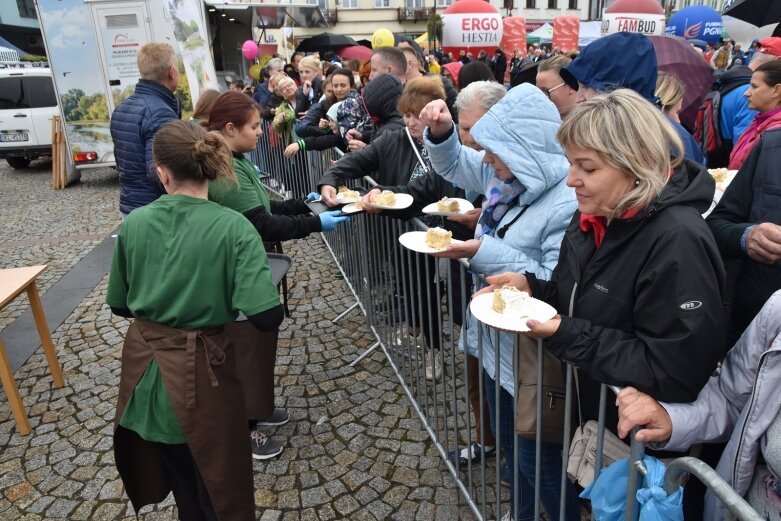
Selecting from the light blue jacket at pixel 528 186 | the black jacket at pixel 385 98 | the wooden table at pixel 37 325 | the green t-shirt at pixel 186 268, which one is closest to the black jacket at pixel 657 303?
the light blue jacket at pixel 528 186

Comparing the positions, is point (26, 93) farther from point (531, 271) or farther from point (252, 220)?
point (531, 271)

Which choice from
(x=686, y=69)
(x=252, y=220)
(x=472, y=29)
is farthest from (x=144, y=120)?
(x=472, y=29)

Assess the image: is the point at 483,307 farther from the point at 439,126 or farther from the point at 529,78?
the point at 529,78

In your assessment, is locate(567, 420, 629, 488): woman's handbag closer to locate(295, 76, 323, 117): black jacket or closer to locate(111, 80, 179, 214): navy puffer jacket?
locate(111, 80, 179, 214): navy puffer jacket

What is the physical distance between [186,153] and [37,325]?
2.74 metres

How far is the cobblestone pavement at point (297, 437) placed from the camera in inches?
119

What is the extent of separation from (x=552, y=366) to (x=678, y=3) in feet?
175

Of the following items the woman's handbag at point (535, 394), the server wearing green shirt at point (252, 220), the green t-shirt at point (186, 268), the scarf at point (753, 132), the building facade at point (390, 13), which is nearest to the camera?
the woman's handbag at point (535, 394)

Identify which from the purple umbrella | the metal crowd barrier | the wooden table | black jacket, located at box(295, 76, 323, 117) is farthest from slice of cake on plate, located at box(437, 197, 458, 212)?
black jacket, located at box(295, 76, 323, 117)

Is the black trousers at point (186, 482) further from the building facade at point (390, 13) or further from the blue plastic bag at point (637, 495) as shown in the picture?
the building facade at point (390, 13)

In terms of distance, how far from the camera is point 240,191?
316 cm

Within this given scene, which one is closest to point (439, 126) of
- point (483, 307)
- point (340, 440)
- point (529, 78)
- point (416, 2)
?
point (483, 307)

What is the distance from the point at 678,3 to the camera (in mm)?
44938

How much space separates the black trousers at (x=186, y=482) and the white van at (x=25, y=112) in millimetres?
11923
